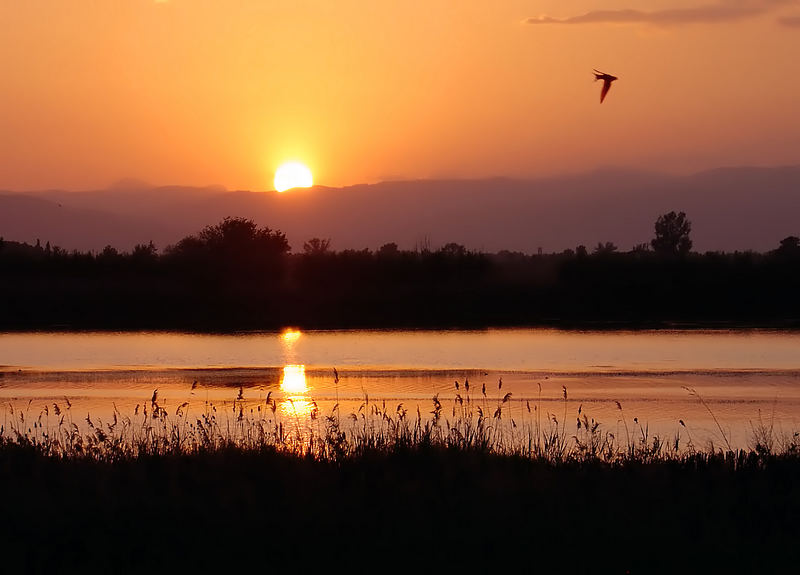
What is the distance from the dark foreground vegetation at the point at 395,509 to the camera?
816 cm

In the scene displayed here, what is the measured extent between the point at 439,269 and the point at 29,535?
52.9 metres

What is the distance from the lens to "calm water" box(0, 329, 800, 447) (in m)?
19.8

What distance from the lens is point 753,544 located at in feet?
27.7

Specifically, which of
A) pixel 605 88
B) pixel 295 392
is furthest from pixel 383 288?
pixel 605 88

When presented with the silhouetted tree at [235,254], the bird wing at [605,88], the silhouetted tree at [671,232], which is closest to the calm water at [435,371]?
the bird wing at [605,88]

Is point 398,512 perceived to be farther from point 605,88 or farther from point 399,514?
point 605,88

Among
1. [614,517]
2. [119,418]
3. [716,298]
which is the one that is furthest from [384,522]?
[716,298]

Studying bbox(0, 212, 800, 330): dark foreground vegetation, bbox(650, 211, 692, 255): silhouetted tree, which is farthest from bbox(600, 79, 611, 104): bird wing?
bbox(650, 211, 692, 255): silhouetted tree

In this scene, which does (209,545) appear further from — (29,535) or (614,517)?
(614,517)

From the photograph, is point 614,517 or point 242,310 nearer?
point 614,517

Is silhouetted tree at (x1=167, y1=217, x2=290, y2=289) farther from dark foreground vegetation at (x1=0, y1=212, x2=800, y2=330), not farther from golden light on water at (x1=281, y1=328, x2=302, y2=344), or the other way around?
golden light on water at (x1=281, y1=328, x2=302, y2=344)

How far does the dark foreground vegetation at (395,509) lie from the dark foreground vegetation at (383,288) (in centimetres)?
3676

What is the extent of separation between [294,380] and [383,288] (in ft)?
113

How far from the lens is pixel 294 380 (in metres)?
25.4
